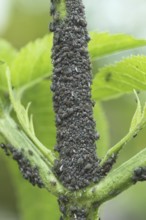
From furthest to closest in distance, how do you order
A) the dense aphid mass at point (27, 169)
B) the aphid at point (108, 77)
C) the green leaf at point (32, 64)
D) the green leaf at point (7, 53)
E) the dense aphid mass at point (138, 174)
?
the green leaf at point (7, 53), the green leaf at point (32, 64), the aphid at point (108, 77), the dense aphid mass at point (27, 169), the dense aphid mass at point (138, 174)

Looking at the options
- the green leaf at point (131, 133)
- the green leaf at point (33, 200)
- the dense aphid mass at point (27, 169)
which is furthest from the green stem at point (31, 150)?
the green leaf at point (33, 200)

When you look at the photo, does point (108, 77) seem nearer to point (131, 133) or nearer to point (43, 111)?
point (43, 111)

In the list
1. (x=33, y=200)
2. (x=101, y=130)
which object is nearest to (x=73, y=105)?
(x=101, y=130)

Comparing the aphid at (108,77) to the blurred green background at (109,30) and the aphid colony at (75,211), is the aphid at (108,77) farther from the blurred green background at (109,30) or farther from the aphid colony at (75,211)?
the blurred green background at (109,30)

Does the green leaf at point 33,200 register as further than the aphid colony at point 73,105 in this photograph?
Yes

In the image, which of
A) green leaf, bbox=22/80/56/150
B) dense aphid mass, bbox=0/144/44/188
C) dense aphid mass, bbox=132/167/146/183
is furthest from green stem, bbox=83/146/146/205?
green leaf, bbox=22/80/56/150

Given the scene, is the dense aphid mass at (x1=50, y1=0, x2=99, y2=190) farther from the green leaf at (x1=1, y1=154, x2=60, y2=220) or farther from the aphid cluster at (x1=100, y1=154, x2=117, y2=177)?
the green leaf at (x1=1, y1=154, x2=60, y2=220)

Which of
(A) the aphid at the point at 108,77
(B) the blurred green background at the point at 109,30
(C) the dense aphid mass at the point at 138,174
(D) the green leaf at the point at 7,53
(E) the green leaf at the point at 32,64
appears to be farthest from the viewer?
(B) the blurred green background at the point at 109,30

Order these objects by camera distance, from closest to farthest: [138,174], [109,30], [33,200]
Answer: [138,174] → [33,200] → [109,30]
